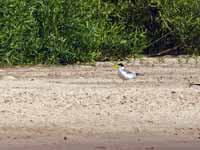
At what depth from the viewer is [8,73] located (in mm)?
16969

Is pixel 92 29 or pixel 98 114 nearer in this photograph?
pixel 98 114

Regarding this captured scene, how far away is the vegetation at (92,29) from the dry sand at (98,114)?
355 centimetres

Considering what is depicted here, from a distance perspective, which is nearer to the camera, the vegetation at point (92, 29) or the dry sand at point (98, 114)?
the dry sand at point (98, 114)

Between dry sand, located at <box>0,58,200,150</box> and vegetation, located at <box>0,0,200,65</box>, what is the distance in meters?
3.55

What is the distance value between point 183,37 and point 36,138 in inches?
464

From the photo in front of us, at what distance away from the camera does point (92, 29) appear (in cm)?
1953

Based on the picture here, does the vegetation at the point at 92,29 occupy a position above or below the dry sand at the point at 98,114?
below

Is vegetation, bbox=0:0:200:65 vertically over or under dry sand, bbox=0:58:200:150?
under

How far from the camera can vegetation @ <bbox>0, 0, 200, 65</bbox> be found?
1873 cm

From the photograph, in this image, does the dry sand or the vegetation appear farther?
the vegetation

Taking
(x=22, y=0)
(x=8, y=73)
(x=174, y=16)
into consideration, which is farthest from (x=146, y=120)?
(x=174, y=16)

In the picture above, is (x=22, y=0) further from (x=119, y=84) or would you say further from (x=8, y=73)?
(x=119, y=84)

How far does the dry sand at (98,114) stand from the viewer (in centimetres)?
1020

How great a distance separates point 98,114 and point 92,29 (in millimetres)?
8285
